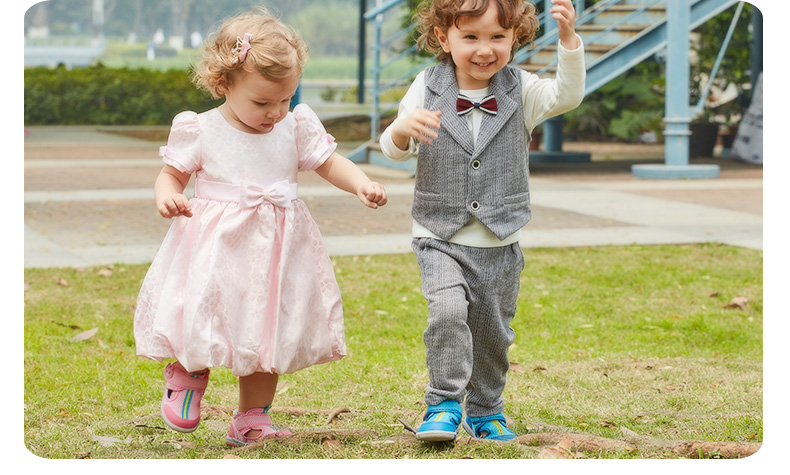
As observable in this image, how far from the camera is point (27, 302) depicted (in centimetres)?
563

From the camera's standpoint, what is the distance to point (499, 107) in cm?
313

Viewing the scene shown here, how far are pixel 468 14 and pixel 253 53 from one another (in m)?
0.63

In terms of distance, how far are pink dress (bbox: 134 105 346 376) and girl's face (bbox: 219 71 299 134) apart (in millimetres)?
36

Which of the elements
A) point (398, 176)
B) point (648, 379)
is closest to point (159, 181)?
point (648, 379)

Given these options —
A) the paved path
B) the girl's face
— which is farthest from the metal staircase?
the girl's face

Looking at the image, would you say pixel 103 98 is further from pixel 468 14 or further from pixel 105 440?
pixel 468 14

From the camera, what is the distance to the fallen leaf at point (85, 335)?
15.9ft

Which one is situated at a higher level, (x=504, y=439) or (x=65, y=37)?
(x=65, y=37)

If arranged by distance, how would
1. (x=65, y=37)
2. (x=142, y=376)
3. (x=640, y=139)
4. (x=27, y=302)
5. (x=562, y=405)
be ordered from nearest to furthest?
(x=562, y=405) < (x=142, y=376) < (x=27, y=302) < (x=640, y=139) < (x=65, y=37)

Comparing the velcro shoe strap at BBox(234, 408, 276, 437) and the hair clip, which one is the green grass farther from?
the hair clip

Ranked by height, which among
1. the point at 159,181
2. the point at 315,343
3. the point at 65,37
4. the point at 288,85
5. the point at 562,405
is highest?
the point at 65,37

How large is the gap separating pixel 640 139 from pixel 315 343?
56.4 feet

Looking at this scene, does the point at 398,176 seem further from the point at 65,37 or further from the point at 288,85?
the point at 65,37

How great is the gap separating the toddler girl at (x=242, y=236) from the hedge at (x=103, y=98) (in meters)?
21.3
